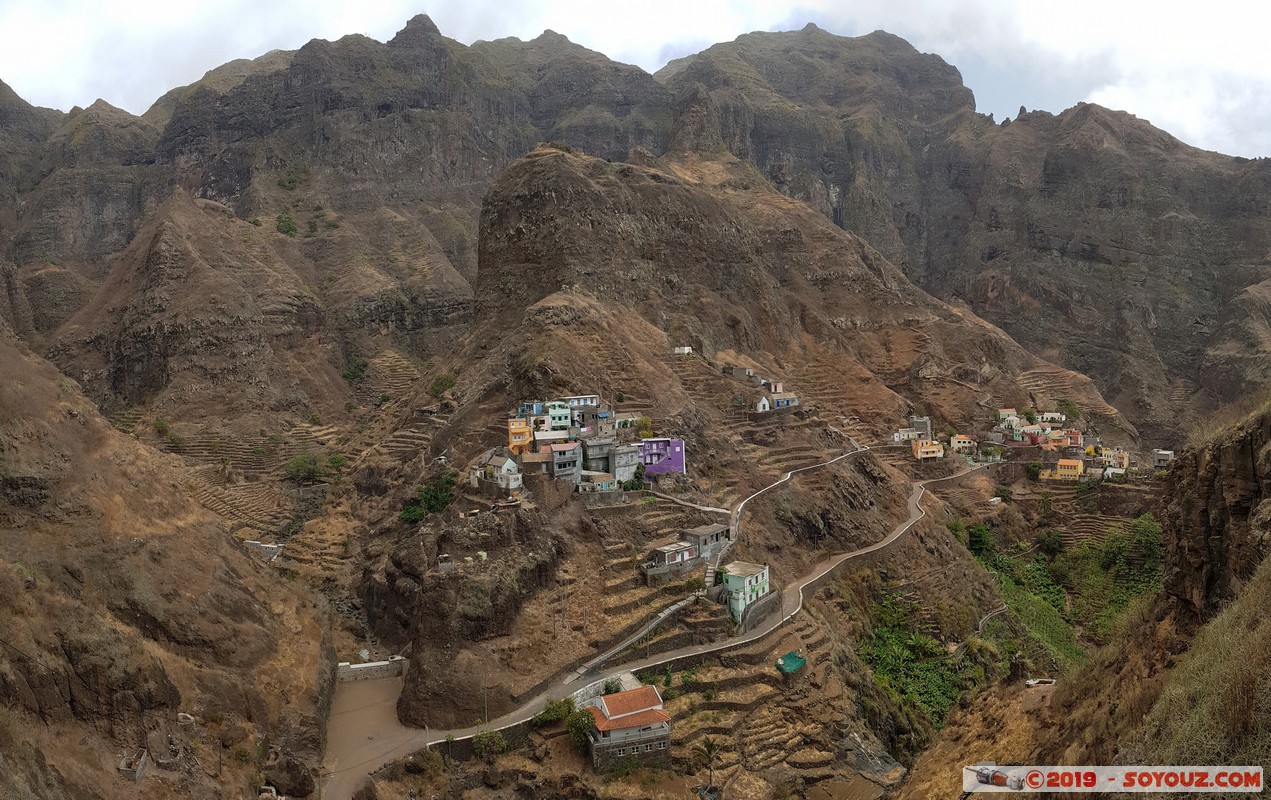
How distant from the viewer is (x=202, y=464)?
59.9 meters

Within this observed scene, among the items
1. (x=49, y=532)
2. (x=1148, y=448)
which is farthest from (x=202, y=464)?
(x=1148, y=448)

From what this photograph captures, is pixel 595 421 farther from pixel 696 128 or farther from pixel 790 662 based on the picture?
pixel 696 128

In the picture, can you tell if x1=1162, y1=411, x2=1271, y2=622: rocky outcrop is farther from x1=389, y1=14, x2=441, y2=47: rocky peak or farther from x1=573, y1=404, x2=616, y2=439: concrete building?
x1=389, y1=14, x2=441, y2=47: rocky peak

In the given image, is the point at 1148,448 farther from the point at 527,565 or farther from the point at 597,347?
the point at 527,565

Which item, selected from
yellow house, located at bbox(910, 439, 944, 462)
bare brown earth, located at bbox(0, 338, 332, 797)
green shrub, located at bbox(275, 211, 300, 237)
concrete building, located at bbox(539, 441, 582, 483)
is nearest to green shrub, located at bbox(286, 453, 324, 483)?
bare brown earth, located at bbox(0, 338, 332, 797)

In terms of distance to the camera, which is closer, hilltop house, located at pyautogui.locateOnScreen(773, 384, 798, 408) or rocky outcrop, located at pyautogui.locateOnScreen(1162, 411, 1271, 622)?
rocky outcrop, located at pyautogui.locateOnScreen(1162, 411, 1271, 622)

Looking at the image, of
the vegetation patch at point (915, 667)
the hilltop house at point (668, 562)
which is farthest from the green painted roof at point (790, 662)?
the hilltop house at point (668, 562)

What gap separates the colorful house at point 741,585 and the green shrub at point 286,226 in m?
72.1

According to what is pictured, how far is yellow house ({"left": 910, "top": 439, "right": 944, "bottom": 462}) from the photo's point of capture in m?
62.9

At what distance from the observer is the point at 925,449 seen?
63000mm

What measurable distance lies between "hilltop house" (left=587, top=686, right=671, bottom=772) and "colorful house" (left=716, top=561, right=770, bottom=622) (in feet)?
24.0

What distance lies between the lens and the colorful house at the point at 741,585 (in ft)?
117

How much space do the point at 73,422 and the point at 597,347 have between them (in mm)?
27180

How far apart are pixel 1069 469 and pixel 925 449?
10379 millimetres
